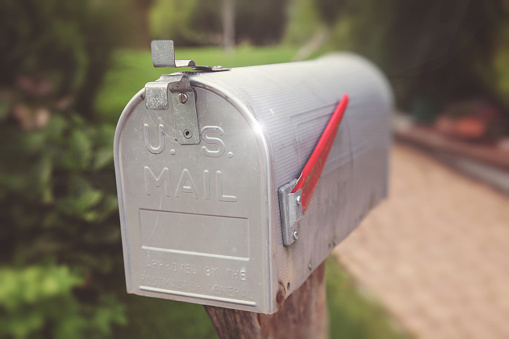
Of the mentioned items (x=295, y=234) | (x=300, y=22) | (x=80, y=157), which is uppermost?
(x=300, y=22)

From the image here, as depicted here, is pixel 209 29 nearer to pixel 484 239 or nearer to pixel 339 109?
pixel 339 109

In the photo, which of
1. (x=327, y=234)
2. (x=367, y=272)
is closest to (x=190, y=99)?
(x=327, y=234)

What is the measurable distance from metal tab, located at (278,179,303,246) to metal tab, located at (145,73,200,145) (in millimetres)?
182

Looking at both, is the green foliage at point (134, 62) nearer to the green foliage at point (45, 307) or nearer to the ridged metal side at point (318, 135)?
the ridged metal side at point (318, 135)

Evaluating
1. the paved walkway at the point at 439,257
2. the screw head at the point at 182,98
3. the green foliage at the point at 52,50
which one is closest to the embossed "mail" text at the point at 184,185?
the screw head at the point at 182,98

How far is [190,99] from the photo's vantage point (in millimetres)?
910

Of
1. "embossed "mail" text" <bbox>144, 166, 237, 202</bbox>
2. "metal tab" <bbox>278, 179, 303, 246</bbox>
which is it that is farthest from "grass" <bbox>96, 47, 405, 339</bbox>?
"metal tab" <bbox>278, 179, 303, 246</bbox>

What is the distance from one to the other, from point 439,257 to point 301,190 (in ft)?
9.89

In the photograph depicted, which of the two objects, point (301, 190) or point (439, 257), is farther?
point (439, 257)

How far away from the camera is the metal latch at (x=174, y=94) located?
91 cm

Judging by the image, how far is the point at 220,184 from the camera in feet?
3.05

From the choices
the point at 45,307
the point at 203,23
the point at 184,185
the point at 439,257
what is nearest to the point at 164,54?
the point at 184,185

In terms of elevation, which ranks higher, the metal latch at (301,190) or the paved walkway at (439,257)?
the metal latch at (301,190)

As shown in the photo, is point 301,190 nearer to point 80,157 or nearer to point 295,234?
point 295,234
